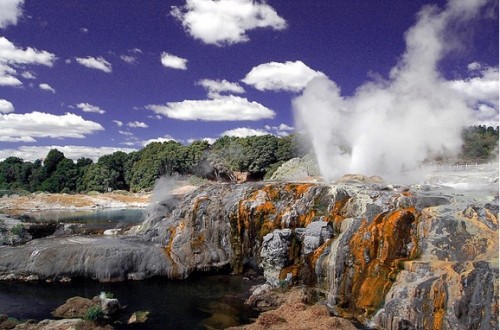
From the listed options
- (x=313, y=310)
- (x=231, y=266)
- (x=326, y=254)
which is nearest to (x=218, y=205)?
(x=231, y=266)

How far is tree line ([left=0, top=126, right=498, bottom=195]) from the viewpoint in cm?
7412

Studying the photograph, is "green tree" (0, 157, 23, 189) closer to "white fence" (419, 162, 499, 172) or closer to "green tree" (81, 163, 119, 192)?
"green tree" (81, 163, 119, 192)

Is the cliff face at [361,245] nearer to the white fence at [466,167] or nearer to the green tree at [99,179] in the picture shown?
the white fence at [466,167]

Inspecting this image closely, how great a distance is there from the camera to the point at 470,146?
61.8m

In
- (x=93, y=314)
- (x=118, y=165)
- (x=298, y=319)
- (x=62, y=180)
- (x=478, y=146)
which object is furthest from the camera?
(x=118, y=165)

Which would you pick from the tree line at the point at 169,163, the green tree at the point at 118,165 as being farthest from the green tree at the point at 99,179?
the green tree at the point at 118,165

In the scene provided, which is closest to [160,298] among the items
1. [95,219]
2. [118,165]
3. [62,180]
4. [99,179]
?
[95,219]

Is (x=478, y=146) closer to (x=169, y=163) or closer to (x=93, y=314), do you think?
(x=169, y=163)

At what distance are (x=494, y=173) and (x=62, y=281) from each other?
32768 millimetres

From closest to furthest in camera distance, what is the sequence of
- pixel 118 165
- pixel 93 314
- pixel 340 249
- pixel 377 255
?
pixel 93 314, pixel 377 255, pixel 340 249, pixel 118 165

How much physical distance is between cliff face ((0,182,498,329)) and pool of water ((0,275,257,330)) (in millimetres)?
1001

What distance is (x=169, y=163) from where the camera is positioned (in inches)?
3305

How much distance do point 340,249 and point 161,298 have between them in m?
8.47

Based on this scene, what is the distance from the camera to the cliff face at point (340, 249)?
44.7 feet
